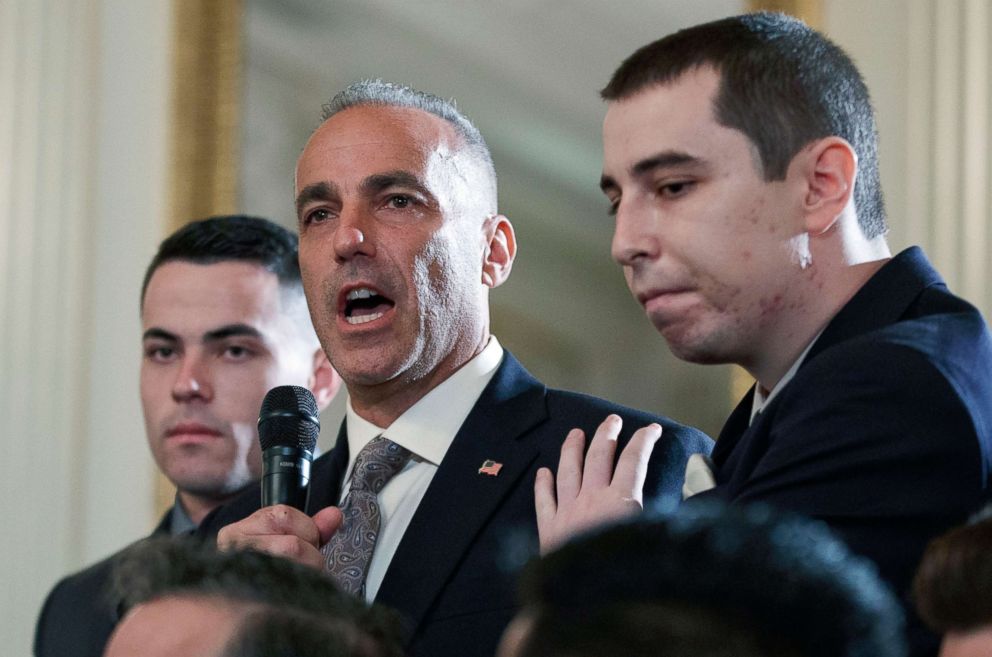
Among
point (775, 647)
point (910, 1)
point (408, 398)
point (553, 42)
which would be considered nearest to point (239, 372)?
point (408, 398)

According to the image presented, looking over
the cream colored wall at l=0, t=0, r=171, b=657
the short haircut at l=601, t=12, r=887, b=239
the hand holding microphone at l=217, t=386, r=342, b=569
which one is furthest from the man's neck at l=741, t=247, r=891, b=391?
the cream colored wall at l=0, t=0, r=171, b=657

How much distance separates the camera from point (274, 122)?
15.4ft

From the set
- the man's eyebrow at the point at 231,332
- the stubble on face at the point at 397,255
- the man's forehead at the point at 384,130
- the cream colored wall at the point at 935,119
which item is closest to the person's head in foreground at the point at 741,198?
the stubble on face at the point at 397,255

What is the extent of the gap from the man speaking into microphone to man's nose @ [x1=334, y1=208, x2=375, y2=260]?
2.39ft

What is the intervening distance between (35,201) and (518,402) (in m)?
2.86

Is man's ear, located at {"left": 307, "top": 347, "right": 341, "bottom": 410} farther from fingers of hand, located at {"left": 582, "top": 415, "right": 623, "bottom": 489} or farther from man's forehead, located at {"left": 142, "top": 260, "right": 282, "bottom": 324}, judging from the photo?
fingers of hand, located at {"left": 582, "top": 415, "right": 623, "bottom": 489}

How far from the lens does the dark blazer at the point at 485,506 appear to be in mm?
2305

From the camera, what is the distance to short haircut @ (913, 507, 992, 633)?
115 centimetres

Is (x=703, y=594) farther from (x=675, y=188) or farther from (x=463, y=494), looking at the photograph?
(x=463, y=494)

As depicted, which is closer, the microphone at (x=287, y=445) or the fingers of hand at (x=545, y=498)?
the fingers of hand at (x=545, y=498)

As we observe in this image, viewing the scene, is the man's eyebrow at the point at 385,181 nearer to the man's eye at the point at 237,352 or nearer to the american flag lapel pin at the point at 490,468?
the american flag lapel pin at the point at 490,468

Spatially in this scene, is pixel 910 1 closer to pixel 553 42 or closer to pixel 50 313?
pixel 553 42

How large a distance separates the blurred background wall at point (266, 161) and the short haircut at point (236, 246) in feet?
3.01

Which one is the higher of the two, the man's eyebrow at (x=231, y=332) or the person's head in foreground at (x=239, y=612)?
the man's eyebrow at (x=231, y=332)
